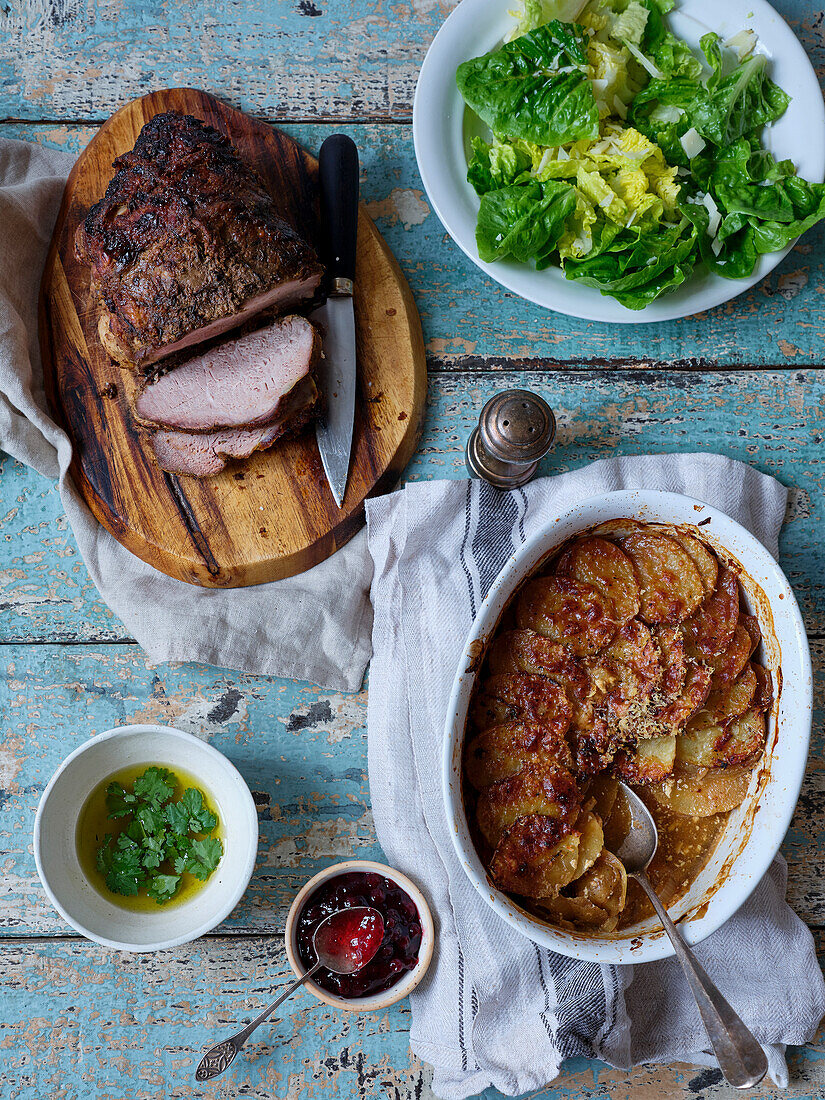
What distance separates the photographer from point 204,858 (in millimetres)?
2104

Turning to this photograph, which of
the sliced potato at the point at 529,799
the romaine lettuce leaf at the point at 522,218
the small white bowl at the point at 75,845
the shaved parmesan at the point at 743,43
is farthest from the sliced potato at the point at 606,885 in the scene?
the shaved parmesan at the point at 743,43

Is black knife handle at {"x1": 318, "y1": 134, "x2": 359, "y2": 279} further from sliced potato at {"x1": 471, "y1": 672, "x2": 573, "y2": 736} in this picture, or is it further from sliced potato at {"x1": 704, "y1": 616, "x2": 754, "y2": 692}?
sliced potato at {"x1": 704, "y1": 616, "x2": 754, "y2": 692}

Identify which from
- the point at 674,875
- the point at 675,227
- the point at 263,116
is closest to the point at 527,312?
the point at 675,227

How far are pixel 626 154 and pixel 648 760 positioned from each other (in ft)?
4.92

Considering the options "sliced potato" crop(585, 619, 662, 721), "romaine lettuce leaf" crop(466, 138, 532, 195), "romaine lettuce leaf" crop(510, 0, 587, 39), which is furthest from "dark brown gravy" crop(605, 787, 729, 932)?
"romaine lettuce leaf" crop(510, 0, 587, 39)

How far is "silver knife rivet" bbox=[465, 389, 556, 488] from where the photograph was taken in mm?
1961

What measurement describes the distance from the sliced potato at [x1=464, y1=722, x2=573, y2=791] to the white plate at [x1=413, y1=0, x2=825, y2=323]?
1074 mm

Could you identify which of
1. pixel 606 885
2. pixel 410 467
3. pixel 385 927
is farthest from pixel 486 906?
pixel 410 467

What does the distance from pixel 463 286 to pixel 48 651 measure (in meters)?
1.52

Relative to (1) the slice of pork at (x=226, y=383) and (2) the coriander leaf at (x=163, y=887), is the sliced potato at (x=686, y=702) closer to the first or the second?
(1) the slice of pork at (x=226, y=383)

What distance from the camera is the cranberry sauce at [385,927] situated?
205cm

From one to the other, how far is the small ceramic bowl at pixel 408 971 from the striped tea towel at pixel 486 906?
71mm

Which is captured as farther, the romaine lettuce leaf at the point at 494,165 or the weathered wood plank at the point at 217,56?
the weathered wood plank at the point at 217,56

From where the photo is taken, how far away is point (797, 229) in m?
2.06
